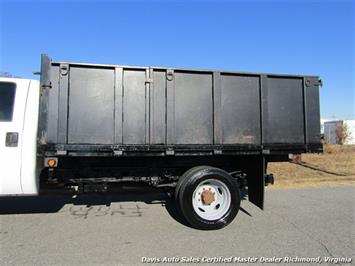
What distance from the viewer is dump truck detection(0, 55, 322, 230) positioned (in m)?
5.48

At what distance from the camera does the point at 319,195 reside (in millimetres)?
8734

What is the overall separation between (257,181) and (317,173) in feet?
22.5

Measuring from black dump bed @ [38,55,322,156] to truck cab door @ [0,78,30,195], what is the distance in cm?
46

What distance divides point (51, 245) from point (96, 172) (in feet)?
4.69

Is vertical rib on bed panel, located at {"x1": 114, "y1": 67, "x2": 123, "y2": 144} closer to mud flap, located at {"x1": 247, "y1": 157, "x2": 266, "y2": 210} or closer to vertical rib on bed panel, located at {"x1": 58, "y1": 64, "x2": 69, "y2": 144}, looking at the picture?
vertical rib on bed panel, located at {"x1": 58, "y1": 64, "x2": 69, "y2": 144}

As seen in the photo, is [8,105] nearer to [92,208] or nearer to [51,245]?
[51,245]

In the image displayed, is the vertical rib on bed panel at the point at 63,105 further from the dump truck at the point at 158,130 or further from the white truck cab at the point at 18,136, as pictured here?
the white truck cab at the point at 18,136

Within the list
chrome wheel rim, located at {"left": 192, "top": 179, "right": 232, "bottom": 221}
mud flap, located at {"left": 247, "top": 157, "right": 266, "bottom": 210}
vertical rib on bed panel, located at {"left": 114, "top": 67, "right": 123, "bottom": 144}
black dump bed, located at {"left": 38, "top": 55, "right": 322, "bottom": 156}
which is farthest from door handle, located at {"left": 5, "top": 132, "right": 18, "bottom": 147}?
mud flap, located at {"left": 247, "top": 157, "right": 266, "bottom": 210}

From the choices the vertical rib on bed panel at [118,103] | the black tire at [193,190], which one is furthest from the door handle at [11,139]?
the black tire at [193,190]

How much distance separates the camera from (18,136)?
5.49m

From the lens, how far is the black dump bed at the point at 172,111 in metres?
5.46

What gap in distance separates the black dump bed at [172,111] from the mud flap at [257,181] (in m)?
0.31

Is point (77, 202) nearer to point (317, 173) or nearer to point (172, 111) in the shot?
point (172, 111)

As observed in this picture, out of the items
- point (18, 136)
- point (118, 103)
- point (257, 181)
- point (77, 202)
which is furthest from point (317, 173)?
point (18, 136)
